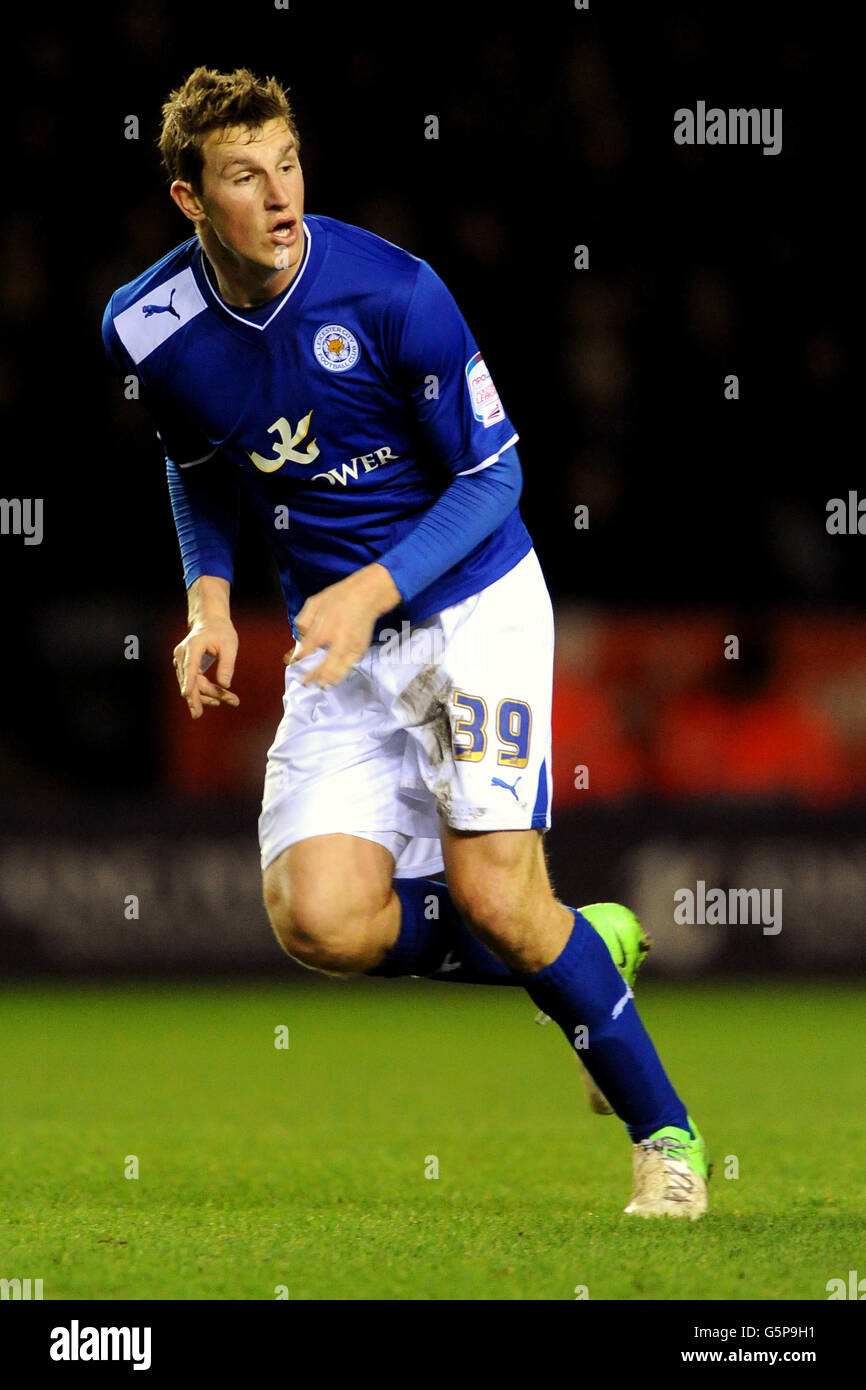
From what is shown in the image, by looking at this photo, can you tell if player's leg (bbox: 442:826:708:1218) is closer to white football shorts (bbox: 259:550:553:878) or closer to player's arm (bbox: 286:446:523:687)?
white football shorts (bbox: 259:550:553:878)

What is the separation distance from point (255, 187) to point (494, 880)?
4.05 ft

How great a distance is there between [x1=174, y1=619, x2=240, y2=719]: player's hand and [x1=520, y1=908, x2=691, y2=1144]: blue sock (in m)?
0.74

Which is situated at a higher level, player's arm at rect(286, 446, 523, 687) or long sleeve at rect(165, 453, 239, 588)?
long sleeve at rect(165, 453, 239, 588)

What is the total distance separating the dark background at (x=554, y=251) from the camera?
10.4 m

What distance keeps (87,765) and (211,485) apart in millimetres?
5982

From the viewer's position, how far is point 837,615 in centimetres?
911

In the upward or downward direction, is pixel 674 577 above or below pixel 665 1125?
above

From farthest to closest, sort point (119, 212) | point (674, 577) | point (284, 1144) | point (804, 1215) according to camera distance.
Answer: point (119, 212)
point (674, 577)
point (284, 1144)
point (804, 1215)

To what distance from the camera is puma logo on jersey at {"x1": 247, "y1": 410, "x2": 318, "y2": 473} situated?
3.32 m

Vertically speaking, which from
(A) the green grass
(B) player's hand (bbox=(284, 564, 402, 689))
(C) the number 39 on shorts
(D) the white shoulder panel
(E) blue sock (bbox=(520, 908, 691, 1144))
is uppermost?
(D) the white shoulder panel

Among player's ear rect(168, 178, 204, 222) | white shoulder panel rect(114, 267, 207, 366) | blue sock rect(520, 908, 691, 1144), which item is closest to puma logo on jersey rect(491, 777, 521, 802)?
blue sock rect(520, 908, 691, 1144)

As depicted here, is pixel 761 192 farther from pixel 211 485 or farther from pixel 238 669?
pixel 211 485

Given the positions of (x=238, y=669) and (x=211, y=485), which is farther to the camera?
(x=238, y=669)

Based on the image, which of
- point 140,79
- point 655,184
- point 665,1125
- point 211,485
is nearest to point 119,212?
point 140,79
